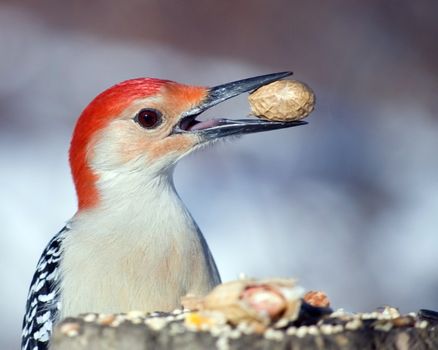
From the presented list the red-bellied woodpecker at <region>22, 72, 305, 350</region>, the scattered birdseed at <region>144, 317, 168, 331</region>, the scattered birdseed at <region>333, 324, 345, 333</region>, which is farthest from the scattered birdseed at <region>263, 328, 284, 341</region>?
the red-bellied woodpecker at <region>22, 72, 305, 350</region>

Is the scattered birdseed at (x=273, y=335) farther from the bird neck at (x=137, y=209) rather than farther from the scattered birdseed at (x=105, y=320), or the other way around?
Result: the bird neck at (x=137, y=209)

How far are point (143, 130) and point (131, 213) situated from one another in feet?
1.23

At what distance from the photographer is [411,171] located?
902cm

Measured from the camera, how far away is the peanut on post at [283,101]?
Result: 14.1ft

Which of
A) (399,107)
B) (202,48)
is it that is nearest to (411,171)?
(399,107)

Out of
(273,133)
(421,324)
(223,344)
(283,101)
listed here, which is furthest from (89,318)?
(273,133)

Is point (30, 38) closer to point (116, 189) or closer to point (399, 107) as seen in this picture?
point (399, 107)

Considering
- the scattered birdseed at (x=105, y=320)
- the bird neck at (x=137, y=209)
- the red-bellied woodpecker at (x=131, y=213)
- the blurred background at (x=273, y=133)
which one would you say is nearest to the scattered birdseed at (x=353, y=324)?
the scattered birdseed at (x=105, y=320)

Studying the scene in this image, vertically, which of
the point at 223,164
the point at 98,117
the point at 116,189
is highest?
the point at 223,164

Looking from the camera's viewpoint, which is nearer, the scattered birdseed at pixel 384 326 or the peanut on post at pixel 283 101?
the scattered birdseed at pixel 384 326

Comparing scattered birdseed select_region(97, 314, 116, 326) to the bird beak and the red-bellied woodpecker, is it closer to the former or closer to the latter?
the red-bellied woodpecker

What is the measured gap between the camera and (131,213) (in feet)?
14.4

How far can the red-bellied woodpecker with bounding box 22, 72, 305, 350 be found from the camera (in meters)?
4.07

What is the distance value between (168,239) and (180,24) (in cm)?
432
